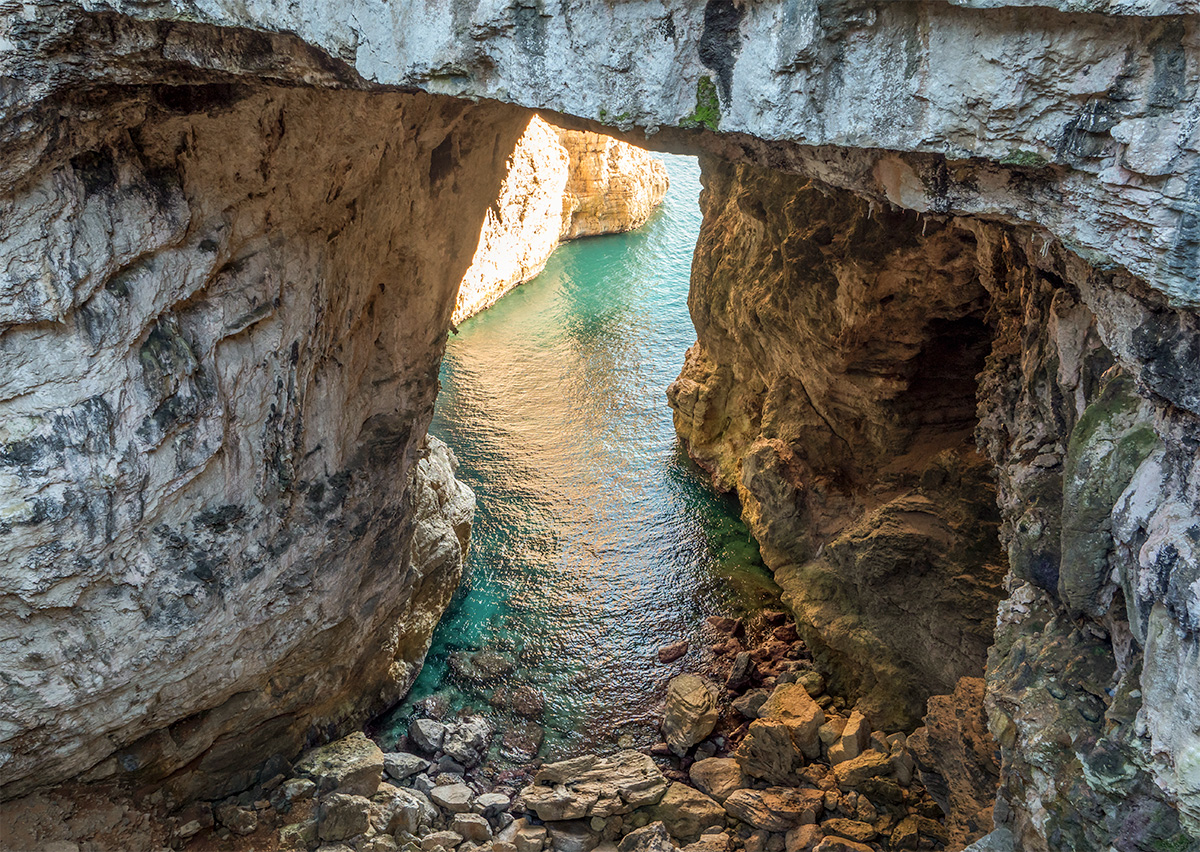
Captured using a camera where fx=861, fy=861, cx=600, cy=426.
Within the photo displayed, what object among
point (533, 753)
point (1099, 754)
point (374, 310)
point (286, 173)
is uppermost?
point (286, 173)

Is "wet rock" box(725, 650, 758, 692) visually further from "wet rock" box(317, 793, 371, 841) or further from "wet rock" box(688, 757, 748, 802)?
"wet rock" box(317, 793, 371, 841)

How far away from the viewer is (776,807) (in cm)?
771

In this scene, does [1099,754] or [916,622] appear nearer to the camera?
[1099,754]

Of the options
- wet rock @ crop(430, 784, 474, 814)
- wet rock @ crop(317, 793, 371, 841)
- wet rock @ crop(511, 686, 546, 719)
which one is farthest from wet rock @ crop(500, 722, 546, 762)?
wet rock @ crop(317, 793, 371, 841)

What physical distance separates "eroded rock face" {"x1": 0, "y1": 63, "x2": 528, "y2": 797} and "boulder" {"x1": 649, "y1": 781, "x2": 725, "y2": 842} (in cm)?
335

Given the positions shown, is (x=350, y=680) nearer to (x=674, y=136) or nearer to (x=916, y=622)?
(x=916, y=622)

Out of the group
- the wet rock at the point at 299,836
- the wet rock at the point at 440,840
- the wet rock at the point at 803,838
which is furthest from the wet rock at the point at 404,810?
the wet rock at the point at 803,838

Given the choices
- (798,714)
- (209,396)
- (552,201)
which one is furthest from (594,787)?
(552,201)

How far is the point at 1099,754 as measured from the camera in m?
3.72

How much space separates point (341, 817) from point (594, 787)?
2.28 metres

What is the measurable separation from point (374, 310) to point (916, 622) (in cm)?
590

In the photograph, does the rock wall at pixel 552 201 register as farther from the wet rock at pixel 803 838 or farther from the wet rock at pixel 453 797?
the wet rock at pixel 803 838

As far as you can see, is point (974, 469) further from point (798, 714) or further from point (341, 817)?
point (341, 817)

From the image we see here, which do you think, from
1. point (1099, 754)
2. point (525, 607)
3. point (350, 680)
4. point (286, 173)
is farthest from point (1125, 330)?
point (525, 607)
